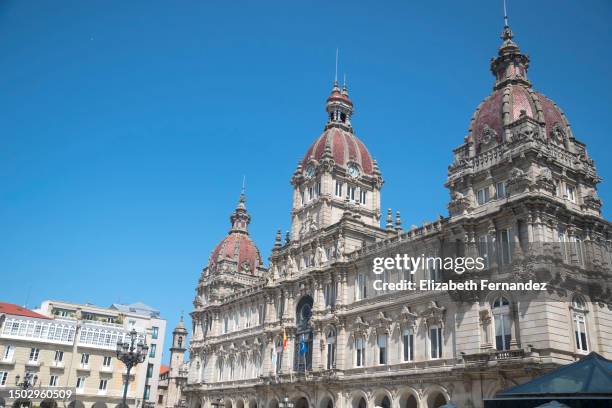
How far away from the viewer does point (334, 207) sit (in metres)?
57.3

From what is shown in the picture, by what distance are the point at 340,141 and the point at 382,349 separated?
82.7 feet

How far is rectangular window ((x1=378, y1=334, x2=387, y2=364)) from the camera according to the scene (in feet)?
143

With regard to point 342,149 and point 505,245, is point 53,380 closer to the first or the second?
point 342,149

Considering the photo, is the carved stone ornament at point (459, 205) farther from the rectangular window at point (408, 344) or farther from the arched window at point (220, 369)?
the arched window at point (220, 369)

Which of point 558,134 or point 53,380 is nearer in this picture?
point 558,134

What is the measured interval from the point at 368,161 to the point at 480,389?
107 feet

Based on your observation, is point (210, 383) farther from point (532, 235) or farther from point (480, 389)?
point (532, 235)

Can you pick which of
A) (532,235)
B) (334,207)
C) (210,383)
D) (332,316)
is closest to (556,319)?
(532,235)

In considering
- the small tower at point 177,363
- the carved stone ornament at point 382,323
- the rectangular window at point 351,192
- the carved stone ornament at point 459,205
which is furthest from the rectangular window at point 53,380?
the carved stone ornament at point 459,205

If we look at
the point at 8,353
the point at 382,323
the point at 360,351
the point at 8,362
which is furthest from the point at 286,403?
the point at 8,353

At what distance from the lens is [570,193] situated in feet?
127

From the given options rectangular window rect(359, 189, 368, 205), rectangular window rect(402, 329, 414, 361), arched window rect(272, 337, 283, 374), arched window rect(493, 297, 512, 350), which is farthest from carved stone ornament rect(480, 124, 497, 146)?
arched window rect(272, 337, 283, 374)

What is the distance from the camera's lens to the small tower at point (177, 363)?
83438 millimetres

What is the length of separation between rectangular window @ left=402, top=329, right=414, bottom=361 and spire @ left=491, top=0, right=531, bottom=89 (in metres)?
19.8
